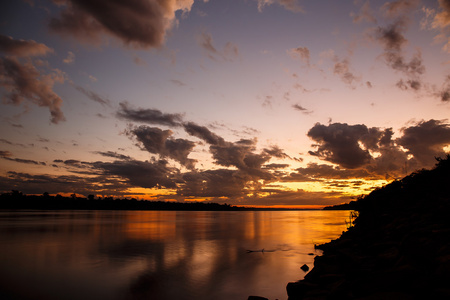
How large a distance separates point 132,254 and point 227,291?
570 inches

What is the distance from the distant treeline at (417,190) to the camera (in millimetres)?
17398

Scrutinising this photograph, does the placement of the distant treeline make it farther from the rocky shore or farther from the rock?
the rock

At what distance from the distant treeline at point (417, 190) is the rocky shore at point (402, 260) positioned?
8cm

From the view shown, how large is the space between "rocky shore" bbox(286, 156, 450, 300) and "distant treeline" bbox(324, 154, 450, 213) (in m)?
0.08

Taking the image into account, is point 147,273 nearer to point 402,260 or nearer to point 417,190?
point 402,260

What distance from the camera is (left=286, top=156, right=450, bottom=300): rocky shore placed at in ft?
23.3

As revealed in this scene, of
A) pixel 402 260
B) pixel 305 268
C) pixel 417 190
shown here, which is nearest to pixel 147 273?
pixel 305 268

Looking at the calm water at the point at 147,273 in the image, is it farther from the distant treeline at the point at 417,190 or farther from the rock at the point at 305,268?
the distant treeline at the point at 417,190

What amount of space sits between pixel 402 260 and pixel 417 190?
1377cm

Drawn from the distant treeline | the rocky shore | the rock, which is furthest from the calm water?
the distant treeline

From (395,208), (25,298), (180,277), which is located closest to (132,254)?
(180,277)

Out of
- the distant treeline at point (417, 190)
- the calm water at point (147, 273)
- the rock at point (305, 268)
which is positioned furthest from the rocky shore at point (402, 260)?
the calm water at point (147, 273)

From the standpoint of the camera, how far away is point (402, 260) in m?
9.16

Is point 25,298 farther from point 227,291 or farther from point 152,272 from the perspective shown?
point 227,291
